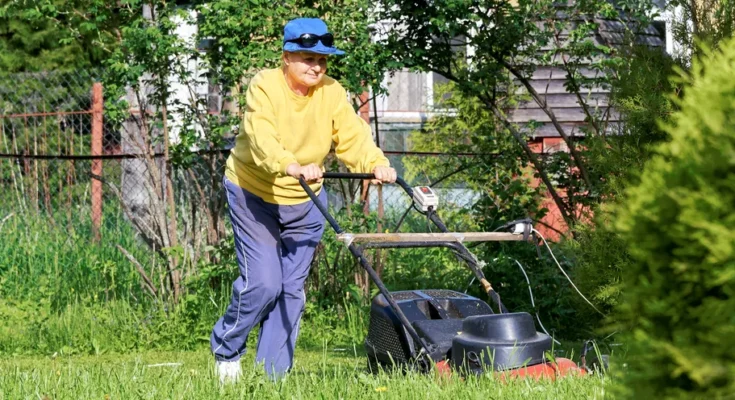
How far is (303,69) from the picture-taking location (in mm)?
4961

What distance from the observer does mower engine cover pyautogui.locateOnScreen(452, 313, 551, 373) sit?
13.6ft

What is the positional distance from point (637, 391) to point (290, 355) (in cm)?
356

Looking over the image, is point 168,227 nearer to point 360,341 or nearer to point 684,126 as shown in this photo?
point 360,341

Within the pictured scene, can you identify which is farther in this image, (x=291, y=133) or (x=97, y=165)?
(x=97, y=165)

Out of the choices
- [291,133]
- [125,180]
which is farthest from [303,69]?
[125,180]

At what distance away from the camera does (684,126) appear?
1.73 metres

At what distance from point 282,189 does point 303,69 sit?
1.85ft

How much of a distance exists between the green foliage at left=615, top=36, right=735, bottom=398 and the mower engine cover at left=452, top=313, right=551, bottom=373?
2345mm

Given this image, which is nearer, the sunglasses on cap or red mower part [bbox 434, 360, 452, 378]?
red mower part [bbox 434, 360, 452, 378]

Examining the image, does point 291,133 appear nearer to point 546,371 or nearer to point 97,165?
point 546,371

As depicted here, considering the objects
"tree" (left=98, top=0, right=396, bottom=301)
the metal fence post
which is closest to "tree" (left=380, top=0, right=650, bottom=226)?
"tree" (left=98, top=0, right=396, bottom=301)

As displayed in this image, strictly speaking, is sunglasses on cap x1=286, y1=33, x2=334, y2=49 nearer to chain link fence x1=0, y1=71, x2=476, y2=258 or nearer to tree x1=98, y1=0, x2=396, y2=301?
tree x1=98, y1=0, x2=396, y2=301

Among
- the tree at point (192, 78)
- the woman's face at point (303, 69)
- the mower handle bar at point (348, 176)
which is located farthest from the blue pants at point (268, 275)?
the tree at point (192, 78)

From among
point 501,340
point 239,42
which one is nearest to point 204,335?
point 239,42
